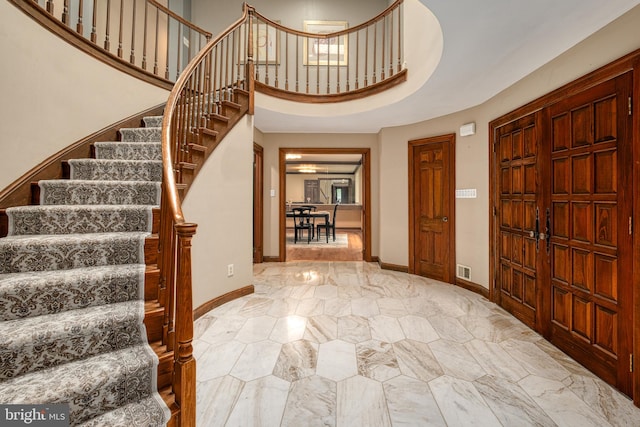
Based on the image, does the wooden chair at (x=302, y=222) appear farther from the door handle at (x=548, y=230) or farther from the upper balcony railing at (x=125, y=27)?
the door handle at (x=548, y=230)

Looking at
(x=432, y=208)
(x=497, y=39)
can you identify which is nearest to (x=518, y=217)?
(x=432, y=208)

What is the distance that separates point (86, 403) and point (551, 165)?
10.9 ft

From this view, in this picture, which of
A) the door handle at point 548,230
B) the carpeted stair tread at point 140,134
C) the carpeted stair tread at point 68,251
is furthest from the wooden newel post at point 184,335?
the door handle at point 548,230

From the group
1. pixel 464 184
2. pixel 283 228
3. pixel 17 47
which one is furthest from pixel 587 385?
pixel 17 47

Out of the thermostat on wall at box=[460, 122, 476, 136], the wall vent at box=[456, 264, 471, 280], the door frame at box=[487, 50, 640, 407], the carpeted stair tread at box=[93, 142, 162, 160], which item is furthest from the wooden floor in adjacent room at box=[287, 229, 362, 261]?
the door frame at box=[487, 50, 640, 407]

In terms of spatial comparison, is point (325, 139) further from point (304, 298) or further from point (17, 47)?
point (17, 47)

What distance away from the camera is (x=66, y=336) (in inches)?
48.6

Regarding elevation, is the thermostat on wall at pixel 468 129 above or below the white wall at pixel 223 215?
above

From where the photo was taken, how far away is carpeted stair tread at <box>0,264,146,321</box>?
1353 mm

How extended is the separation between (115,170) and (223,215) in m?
1.02

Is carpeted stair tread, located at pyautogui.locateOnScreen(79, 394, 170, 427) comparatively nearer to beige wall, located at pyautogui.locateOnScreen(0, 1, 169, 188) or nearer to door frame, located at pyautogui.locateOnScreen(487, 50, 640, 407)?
beige wall, located at pyautogui.locateOnScreen(0, 1, 169, 188)

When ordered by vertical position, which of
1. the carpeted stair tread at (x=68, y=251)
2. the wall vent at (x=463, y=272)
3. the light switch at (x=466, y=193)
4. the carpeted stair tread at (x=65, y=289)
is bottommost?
the wall vent at (x=463, y=272)

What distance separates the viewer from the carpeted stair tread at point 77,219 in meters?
1.80

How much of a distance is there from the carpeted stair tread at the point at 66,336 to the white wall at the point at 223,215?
3.68ft
